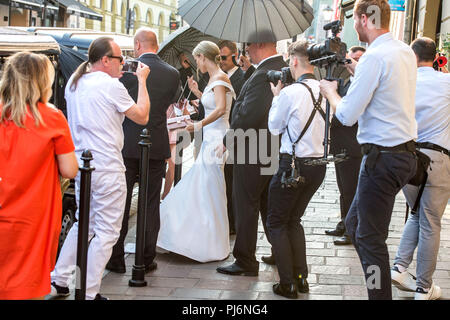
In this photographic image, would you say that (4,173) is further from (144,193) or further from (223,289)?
(223,289)

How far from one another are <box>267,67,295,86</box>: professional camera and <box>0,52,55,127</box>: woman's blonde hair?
6.69 feet

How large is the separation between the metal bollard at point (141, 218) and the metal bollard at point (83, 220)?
101 cm

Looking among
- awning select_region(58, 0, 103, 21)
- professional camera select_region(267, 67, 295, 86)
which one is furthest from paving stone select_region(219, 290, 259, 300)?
awning select_region(58, 0, 103, 21)

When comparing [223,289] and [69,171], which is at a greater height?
[69,171]

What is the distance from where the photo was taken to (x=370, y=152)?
14.1 ft

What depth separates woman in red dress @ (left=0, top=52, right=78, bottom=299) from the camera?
3834 millimetres

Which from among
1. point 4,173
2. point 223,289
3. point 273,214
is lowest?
point 223,289

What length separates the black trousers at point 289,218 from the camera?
539 cm

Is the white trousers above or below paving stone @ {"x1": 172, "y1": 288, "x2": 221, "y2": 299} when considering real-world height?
above

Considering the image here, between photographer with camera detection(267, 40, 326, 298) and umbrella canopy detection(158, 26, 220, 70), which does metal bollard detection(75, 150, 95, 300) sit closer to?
photographer with camera detection(267, 40, 326, 298)

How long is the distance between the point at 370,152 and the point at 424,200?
122 centimetres

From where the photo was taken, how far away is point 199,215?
262 inches

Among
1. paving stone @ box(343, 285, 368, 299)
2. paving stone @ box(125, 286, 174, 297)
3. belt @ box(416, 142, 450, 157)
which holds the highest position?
belt @ box(416, 142, 450, 157)

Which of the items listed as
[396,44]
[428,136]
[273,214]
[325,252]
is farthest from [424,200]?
[325,252]
